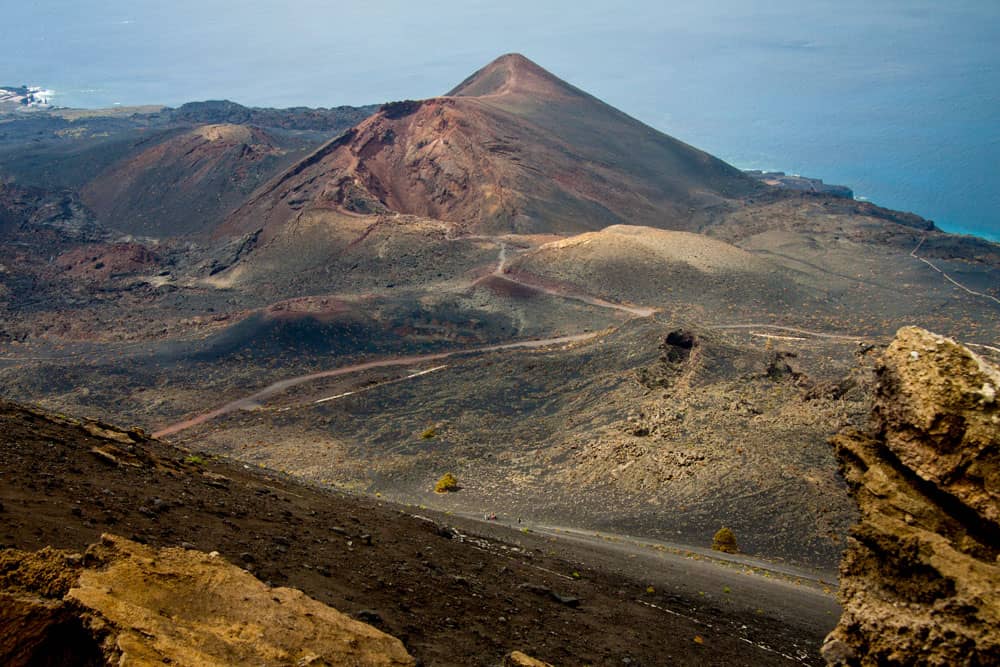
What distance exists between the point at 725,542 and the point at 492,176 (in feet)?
168

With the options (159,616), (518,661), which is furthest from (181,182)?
(518,661)

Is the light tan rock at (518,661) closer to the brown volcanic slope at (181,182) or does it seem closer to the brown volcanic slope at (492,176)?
the brown volcanic slope at (492,176)

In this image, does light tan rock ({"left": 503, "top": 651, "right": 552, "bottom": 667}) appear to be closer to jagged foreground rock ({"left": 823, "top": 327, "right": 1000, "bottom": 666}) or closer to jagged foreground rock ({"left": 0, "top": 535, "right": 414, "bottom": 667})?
jagged foreground rock ({"left": 0, "top": 535, "right": 414, "bottom": 667})

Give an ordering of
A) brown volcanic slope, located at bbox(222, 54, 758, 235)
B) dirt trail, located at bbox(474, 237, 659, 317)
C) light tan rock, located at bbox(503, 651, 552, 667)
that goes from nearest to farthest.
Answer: light tan rock, located at bbox(503, 651, 552, 667), dirt trail, located at bbox(474, 237, 659, 317), brown volcanic slope, located at bbox(222, 54, 758, 235)

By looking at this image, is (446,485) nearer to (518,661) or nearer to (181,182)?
(518,661)

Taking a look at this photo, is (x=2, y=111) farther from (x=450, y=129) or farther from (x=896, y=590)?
(x=896, y=590)

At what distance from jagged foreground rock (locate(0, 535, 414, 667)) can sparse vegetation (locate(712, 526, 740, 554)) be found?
518 inches

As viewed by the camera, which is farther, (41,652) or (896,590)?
(896,590)

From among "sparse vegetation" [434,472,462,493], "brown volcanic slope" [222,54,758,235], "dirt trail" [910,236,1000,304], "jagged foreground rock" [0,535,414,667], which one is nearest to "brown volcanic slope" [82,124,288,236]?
"brown volcanic slope" [222,54,758,235]

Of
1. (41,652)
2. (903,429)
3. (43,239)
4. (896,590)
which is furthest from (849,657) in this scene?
(43,239)

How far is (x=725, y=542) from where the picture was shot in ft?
63.7

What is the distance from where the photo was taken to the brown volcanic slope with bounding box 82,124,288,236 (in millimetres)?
74750

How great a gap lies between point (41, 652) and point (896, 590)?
8449 millimetres

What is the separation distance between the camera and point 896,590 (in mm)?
8281
